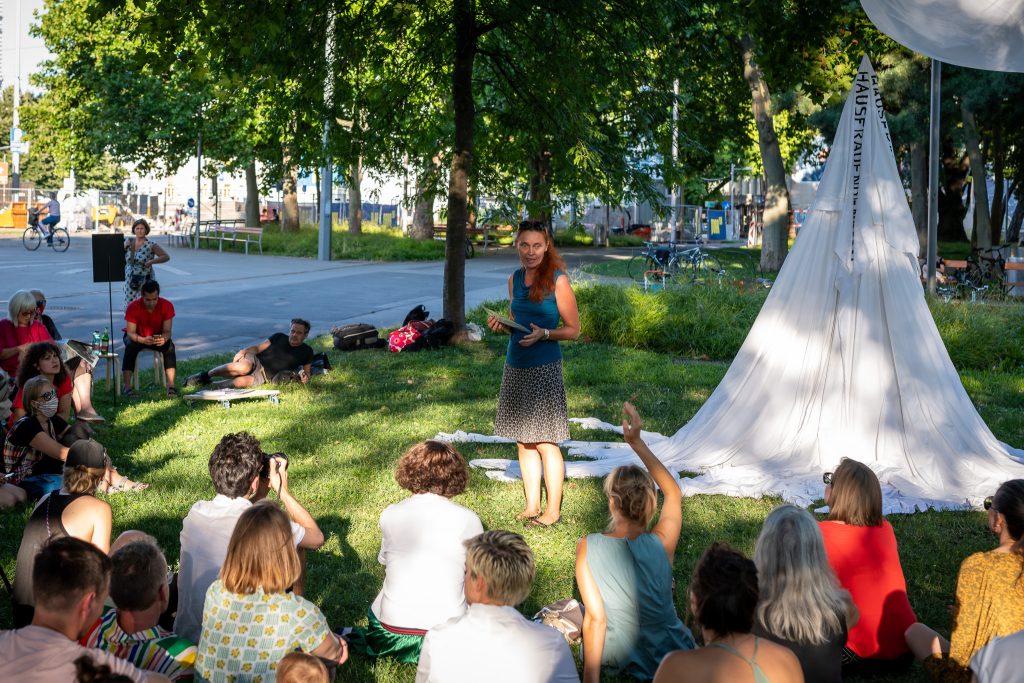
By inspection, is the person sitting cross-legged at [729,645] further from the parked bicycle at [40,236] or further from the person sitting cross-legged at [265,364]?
the parked bicycle at [40,236]

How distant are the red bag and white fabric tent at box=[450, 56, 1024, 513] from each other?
629 cm

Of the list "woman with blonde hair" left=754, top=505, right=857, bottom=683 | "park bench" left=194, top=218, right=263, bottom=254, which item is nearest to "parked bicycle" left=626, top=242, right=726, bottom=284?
"park bench" left=194, top=218, right=263, bottom=254

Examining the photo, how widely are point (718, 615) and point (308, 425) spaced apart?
22.6 ft

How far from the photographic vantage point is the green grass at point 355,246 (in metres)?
31.3

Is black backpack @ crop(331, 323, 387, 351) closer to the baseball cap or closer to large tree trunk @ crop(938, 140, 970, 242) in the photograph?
the baseball cap

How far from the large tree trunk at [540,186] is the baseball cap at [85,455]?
8.72m

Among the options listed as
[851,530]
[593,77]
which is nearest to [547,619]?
[851,530]

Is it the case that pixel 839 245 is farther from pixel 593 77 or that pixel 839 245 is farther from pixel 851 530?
pixel 593 77

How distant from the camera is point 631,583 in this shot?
451 cm

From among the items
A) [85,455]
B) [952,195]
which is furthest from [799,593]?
[952,195]

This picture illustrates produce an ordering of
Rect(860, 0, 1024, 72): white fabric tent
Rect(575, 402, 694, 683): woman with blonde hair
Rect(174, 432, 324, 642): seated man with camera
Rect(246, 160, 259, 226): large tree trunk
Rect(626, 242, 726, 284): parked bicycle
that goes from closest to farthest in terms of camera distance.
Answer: Rect(575, 402, 694, 683): woman with blonde hair
Rect(174, 432, 324, 642): seated man with camera
Rect(860, 0, 1024, 72): white fabric tent
Rect(626, 242, 726, 284): parked bicycle
Rect(246, 160, 259, 226): large tree trunk

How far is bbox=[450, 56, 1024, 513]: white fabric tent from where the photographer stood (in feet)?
25.9

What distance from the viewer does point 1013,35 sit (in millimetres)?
5543

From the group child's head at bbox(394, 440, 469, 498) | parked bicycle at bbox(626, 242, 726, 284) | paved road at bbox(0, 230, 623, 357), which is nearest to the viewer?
child's head at bbox(394, 440, 469, 498)
